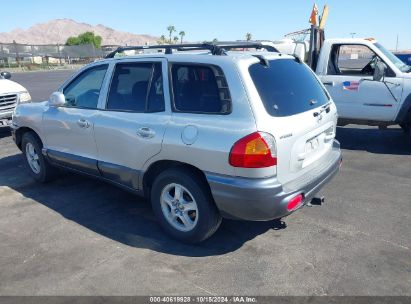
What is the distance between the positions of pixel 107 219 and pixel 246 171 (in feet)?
6.68

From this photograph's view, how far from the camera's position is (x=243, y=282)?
3154 mm

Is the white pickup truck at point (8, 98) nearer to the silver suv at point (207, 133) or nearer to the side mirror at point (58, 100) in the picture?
the side mirror at point (58, 100)

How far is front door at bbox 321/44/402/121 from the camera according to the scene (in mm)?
6855

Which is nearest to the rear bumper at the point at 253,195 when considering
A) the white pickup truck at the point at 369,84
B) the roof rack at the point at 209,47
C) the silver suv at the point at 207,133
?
the silver suv at the point at 207,133

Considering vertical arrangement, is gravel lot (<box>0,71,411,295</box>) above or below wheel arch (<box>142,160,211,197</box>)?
below

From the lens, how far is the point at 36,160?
18.6 ft

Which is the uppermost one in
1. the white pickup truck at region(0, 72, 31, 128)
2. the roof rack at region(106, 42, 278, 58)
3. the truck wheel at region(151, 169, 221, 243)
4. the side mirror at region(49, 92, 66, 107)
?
the roof rack at region(106, 42, 278, 58)

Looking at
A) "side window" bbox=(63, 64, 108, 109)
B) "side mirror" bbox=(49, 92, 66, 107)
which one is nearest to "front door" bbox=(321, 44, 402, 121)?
"side window" bbox=(63, 64, 108, 109)

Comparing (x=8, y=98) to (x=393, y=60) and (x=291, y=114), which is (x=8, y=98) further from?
(x=393, y=60)

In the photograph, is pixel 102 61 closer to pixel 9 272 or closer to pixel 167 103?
pixel 167 103

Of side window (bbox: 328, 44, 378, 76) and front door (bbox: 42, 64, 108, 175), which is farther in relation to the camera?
side window (bbox: 328, 44, 378, 76)

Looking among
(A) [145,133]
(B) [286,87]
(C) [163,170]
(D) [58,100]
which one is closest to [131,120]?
(A) [145,133]

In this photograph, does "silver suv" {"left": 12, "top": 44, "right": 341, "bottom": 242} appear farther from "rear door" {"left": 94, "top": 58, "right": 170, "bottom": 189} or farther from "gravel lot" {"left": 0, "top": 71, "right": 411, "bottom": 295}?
"gravel lot" {"left": 0, "top": 71, "right": 411, "bottom": 295}

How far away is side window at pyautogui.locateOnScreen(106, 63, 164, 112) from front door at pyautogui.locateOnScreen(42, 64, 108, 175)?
272mm
